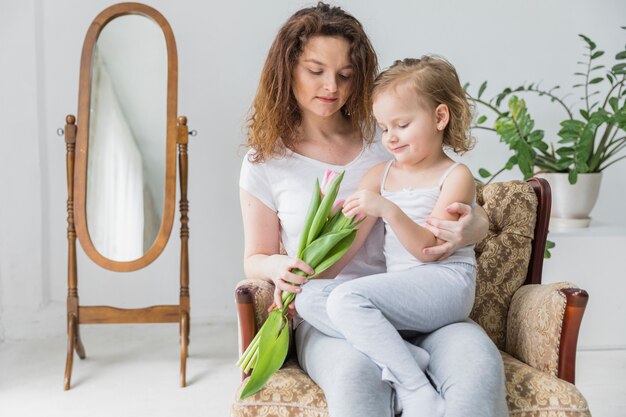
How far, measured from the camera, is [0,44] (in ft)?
12.5

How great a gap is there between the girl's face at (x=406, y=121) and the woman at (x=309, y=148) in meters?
0.19

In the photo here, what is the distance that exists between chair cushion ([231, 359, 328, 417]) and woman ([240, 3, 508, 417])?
0.07m

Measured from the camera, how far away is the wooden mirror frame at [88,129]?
11.0 feet

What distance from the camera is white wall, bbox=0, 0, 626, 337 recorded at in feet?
12.7

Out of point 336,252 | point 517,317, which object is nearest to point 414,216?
point 336,252

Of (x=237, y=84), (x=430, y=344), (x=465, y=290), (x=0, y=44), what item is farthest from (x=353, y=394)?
(x=0, y=44)

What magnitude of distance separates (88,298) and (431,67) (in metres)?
2.60

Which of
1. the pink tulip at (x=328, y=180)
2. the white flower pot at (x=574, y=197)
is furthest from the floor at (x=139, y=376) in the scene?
the pink tulip at (x=328, y=180)

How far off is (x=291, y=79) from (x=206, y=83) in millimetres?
1806

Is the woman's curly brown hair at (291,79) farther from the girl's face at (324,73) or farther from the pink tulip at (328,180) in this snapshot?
the pink tulip at (328,180)

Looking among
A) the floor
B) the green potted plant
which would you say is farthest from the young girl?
the green potted plant

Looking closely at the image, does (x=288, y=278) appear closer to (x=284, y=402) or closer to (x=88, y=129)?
(x=284, y=402)

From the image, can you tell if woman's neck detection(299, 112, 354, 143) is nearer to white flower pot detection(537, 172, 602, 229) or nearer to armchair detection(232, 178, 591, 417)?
armchair detection(232, 178, 591, 417)

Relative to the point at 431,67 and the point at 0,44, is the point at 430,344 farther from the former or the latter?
the point at 0,44
